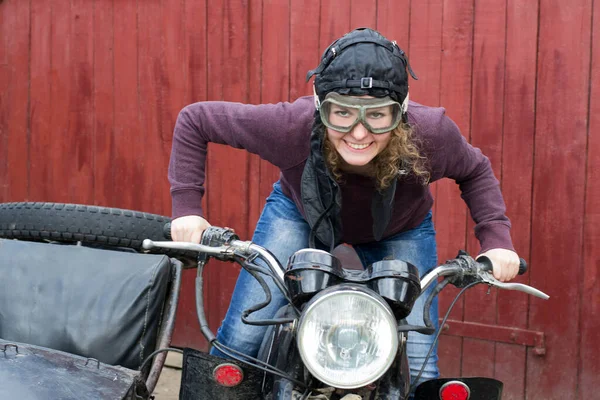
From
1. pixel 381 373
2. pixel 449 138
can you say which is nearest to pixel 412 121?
pixel 449 138

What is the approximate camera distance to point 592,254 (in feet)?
13.1

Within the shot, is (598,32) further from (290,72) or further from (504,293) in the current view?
(290,72)

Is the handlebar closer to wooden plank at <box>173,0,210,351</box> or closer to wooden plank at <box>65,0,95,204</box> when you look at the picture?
wooden plank at <box>173,0,210,351</box>

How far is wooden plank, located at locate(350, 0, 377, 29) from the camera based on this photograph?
4.37 meters

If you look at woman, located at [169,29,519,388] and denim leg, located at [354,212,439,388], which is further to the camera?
denim leg, located at [354,212,439,388]

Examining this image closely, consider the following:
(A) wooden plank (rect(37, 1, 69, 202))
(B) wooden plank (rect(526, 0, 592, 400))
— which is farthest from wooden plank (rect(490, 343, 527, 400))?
(A) wooden plank (rect(37, 1, 69, 202))

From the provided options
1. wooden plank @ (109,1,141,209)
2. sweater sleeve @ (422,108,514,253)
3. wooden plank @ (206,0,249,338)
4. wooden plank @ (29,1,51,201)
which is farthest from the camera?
wooden plank @ (29,1,51,201)

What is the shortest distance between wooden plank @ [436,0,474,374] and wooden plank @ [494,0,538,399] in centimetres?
21

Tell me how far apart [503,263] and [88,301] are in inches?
62.0

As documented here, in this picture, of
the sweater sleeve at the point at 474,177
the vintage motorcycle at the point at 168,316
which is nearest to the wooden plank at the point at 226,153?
the vintage motorcycle at the point at 168,316

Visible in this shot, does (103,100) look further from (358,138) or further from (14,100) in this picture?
(358,138)

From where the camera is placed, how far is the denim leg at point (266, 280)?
2.72 meters

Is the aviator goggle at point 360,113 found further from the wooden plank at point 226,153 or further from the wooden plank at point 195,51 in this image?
the wooden plank at point 195,51

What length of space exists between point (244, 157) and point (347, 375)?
3083 mm
